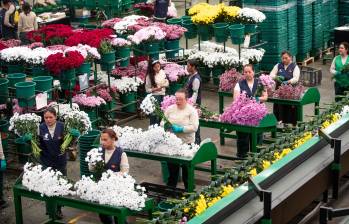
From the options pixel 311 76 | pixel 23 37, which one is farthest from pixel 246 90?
pixel 23 37

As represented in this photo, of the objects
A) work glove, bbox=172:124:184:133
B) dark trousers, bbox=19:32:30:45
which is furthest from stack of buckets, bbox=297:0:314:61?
work glove, bbox=172:124:184:133

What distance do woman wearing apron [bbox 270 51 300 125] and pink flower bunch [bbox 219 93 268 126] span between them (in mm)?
1645

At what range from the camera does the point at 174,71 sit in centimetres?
1475

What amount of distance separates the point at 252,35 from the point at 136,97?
12.0 feet

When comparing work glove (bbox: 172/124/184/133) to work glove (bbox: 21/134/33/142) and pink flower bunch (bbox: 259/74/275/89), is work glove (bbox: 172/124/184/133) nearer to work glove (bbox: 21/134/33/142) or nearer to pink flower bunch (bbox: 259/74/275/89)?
pink flower bunch (bbox: 259/74/275/89)

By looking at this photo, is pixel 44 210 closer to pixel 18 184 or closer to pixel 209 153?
pixel 18 184

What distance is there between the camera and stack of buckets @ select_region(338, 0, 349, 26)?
20172mm

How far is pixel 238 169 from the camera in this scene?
6.43 m

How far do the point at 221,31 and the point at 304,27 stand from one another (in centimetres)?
350

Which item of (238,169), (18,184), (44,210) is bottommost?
(44,210)

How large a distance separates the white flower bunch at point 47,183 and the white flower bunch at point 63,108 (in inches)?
151

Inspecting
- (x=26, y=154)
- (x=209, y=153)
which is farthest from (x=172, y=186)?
(x=26, y=154)

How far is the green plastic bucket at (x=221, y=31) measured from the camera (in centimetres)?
1571

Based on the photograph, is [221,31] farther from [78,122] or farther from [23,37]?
[78,122]
